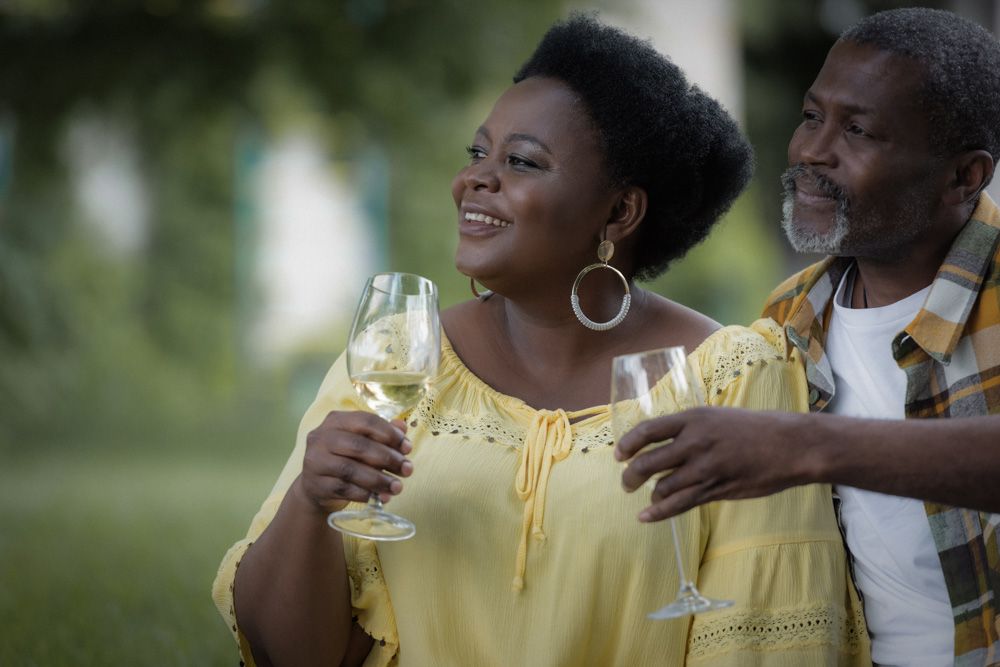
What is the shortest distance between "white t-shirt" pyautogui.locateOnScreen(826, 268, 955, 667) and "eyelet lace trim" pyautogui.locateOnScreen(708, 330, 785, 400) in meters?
0.20

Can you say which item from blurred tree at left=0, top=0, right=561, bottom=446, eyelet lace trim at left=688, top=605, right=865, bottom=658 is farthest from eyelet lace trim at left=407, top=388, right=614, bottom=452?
blurred tree at left=0, top=0, right=561, bottom=446

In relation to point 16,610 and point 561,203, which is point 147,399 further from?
point 561,203

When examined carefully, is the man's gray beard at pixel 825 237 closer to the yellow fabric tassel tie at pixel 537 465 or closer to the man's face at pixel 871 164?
the man's face at pixel 871 164

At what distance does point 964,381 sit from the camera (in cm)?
286

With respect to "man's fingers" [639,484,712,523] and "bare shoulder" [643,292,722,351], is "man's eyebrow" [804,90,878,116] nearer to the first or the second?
"bare shoulder" [643,292,722,351]

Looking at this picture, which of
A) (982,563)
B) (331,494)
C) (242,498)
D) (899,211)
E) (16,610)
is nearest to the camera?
(331,494)

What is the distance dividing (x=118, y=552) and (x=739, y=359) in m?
3.63

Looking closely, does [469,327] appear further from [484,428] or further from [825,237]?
[825,237]

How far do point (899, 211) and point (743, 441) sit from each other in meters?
1.09

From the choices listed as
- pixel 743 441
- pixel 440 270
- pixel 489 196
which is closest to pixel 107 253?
pixel 440 270

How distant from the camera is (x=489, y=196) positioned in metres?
3.16

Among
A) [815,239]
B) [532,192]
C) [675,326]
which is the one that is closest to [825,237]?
[815,239]

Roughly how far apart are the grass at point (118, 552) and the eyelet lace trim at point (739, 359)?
2.15 meters

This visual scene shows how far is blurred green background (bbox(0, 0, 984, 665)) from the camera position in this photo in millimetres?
5766
